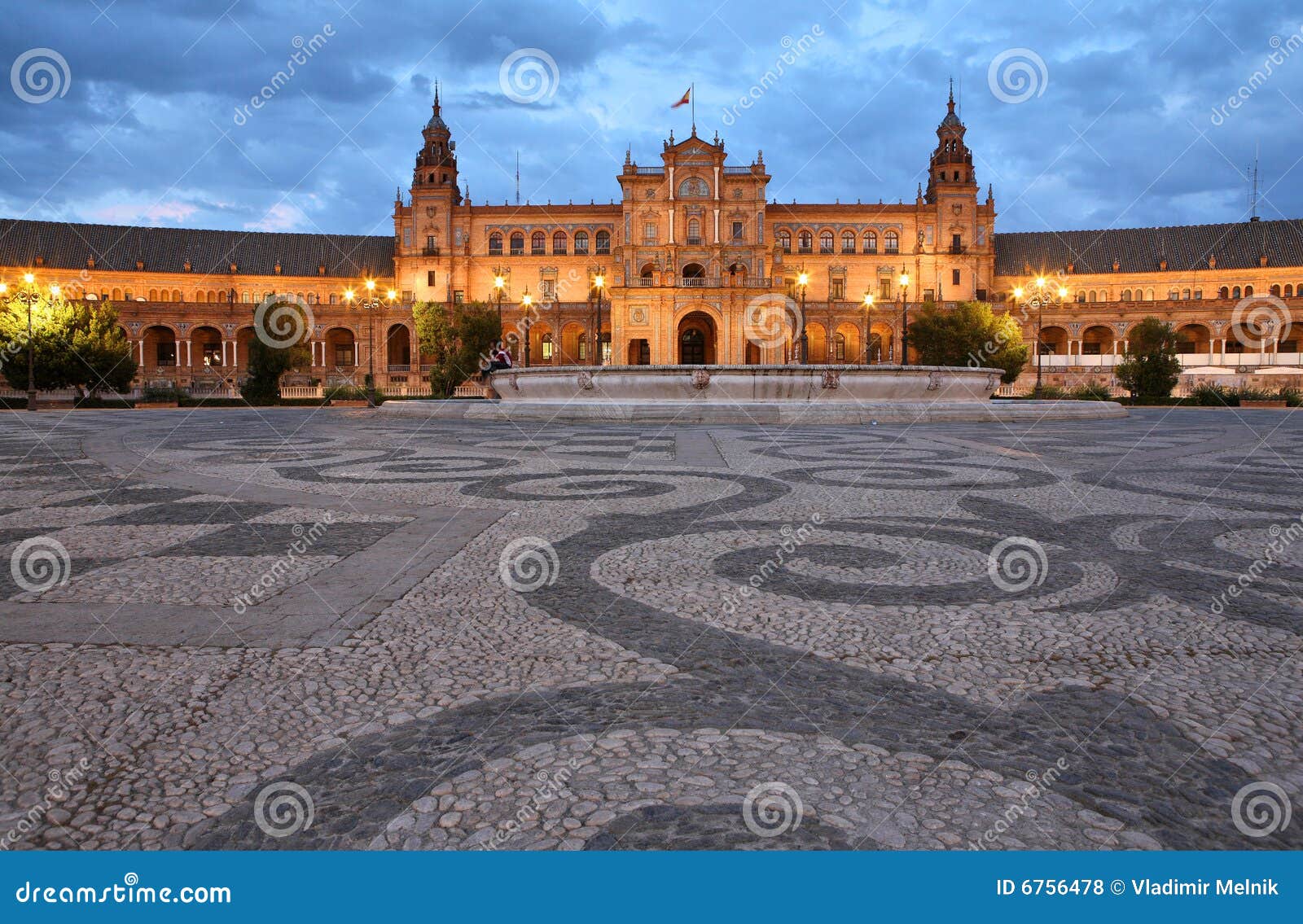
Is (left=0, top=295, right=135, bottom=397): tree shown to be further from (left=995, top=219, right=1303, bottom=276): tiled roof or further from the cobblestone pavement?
(left=995, top=219, right=1303, bottom=276): tiled roof

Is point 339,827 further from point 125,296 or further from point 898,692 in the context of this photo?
point 125,296

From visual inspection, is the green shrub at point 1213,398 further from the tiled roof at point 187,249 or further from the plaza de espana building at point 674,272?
the tiled roof at point 187,249

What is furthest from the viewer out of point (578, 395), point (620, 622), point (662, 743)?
point (578, 395)

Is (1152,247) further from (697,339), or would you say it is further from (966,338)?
(697,339)

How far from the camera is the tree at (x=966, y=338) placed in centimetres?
4703

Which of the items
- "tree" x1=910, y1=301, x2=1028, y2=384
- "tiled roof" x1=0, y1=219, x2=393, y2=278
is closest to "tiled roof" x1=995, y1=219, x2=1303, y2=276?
"tree" x1=910, y1=301, x2=1028, y2=384

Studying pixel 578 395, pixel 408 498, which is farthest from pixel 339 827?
pixel 578 395

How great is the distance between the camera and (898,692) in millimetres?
2500

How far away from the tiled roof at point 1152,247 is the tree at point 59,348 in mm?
68293

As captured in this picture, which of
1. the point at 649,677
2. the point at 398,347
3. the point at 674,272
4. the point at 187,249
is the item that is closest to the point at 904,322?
the point at 674,272

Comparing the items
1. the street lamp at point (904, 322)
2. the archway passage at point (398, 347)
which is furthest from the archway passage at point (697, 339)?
the archway passage at point (398, 347)

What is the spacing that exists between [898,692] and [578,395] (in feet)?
60.3

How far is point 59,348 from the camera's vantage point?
35938 mm

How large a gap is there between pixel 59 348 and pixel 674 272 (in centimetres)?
3879
